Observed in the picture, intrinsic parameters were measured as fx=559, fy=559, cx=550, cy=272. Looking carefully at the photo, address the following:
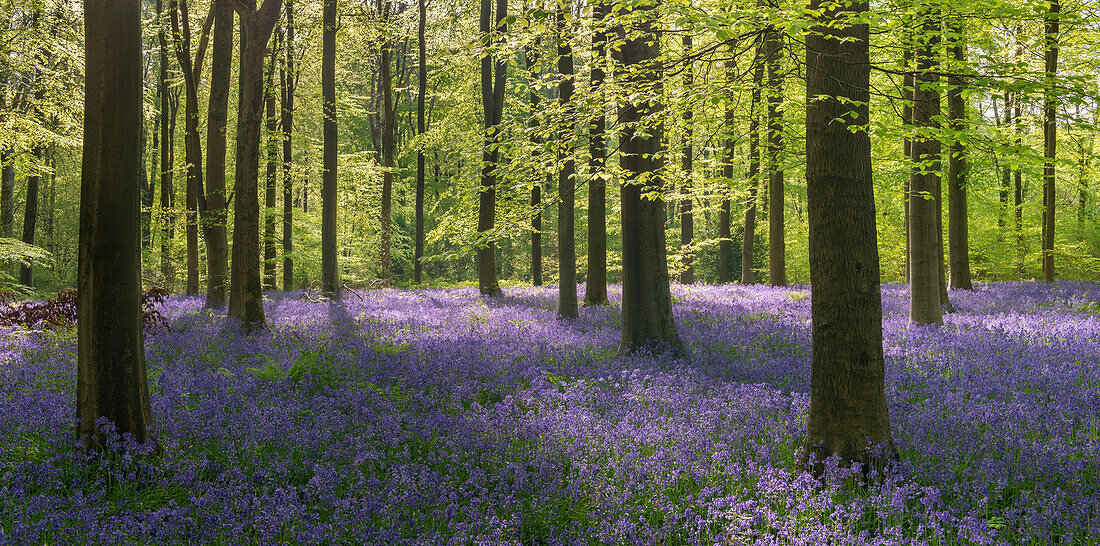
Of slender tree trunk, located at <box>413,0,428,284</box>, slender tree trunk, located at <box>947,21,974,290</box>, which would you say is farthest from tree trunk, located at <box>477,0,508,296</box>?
slender tree trunk, located at <box>947,21,974,290</box>

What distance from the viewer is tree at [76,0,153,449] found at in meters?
4.46

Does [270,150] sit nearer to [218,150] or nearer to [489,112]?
[218,150]

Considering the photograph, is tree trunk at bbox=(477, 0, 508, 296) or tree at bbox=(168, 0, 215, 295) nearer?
tree at bbox=(168, 0, 215, 295)

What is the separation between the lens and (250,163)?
1030 centimetres

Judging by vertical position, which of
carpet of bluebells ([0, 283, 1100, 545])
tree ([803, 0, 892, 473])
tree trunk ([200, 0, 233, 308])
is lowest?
carpet of bluebells ([0, 283, 1100, 545])

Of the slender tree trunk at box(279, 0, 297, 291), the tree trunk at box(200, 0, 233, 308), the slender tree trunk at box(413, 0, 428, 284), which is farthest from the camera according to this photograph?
the slender tree trunk at box(413, 0, 428, 284)

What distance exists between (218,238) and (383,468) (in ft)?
35.6

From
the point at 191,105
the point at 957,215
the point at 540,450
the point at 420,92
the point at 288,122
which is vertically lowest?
the point at 540,450

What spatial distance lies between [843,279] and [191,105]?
712 inches

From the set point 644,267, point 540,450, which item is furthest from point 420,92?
point 540,450

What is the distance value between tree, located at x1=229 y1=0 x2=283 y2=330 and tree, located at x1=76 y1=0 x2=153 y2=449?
5806 millimetres

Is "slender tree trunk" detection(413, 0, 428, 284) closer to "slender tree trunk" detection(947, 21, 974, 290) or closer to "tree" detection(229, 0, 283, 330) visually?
"tree" detection(229, 0, 283, 330)

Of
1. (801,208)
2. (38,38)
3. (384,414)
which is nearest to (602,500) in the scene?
(384,414)

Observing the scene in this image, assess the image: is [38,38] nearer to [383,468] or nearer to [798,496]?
[383,468]
